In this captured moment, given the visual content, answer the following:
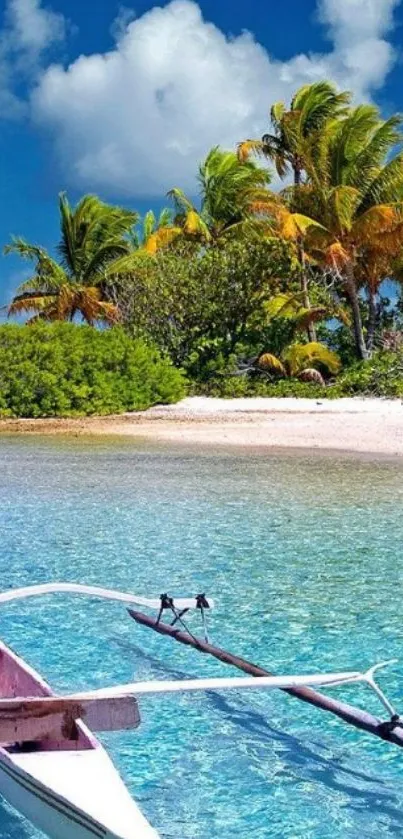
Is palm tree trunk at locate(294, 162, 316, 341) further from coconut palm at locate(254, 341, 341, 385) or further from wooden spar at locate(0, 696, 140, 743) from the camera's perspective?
wooden spar at locate(0, 696, 140, 743)

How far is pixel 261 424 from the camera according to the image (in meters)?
20.3

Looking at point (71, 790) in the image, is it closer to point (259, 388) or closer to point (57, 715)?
point (57, 715)

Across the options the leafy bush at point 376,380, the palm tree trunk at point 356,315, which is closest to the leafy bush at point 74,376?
the leafy bush at point 376,380

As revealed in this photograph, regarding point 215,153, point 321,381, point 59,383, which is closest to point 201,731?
point 59,383

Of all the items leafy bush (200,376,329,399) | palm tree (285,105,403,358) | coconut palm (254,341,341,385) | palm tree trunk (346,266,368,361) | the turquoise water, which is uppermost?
palm tree (285,105,403,358)

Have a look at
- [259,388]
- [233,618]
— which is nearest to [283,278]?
[259,388]

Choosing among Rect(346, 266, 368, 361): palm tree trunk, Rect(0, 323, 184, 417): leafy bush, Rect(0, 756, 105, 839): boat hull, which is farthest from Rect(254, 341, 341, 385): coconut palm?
Rect(0, 756, 105, 839): boat hull

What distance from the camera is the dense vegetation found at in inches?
974

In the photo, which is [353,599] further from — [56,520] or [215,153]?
[215,153]

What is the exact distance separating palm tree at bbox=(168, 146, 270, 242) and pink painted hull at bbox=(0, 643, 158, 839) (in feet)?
92.0

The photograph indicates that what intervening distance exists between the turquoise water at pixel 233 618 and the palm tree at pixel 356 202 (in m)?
11.6

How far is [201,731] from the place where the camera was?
4711mm

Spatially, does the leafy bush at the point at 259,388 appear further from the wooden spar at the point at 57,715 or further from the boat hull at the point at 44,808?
the boat hull at the point at 44,808

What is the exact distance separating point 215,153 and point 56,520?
2392cm
